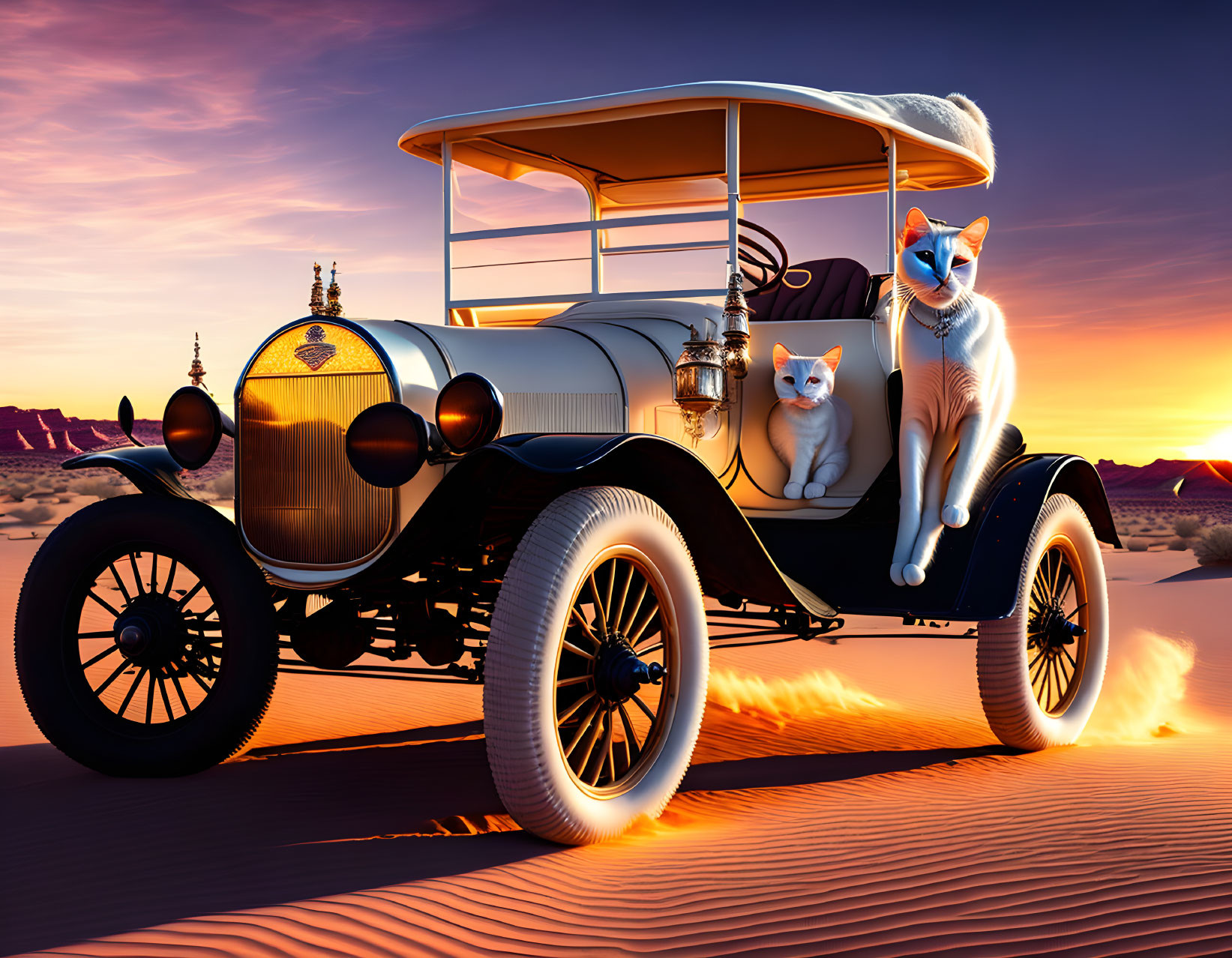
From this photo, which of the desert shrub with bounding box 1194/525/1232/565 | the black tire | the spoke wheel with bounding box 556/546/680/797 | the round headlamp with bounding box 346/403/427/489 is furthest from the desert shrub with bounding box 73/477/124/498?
the spoke wheel with bounding box 556/546/680/797

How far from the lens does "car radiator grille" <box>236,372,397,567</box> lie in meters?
4.67

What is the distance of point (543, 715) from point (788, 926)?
3.34 feet

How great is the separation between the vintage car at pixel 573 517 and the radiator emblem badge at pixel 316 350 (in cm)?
1

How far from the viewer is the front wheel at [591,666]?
12.2 ft

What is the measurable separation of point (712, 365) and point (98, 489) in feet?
97.6

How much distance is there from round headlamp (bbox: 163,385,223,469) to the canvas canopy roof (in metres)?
2.07

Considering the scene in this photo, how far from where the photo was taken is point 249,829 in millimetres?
4082

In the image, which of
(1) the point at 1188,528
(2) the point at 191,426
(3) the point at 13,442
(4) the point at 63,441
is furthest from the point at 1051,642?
(4) the point at 63,441

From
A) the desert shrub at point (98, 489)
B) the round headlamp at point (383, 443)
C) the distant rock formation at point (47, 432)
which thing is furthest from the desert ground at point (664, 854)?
the distant rock formation at point (47, 432)

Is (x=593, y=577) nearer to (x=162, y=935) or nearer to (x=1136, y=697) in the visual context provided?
(x=162, y=935)

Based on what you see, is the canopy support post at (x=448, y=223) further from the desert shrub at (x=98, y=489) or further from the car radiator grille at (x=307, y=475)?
the desert shrub at (x=98, y=489)

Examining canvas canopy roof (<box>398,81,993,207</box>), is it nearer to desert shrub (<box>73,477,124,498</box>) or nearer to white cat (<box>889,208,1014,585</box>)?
white cat (<box>889,208,1014,585</box>)

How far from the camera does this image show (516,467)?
416 centimetres

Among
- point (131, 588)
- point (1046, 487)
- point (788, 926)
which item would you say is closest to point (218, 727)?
point (788, 926)
